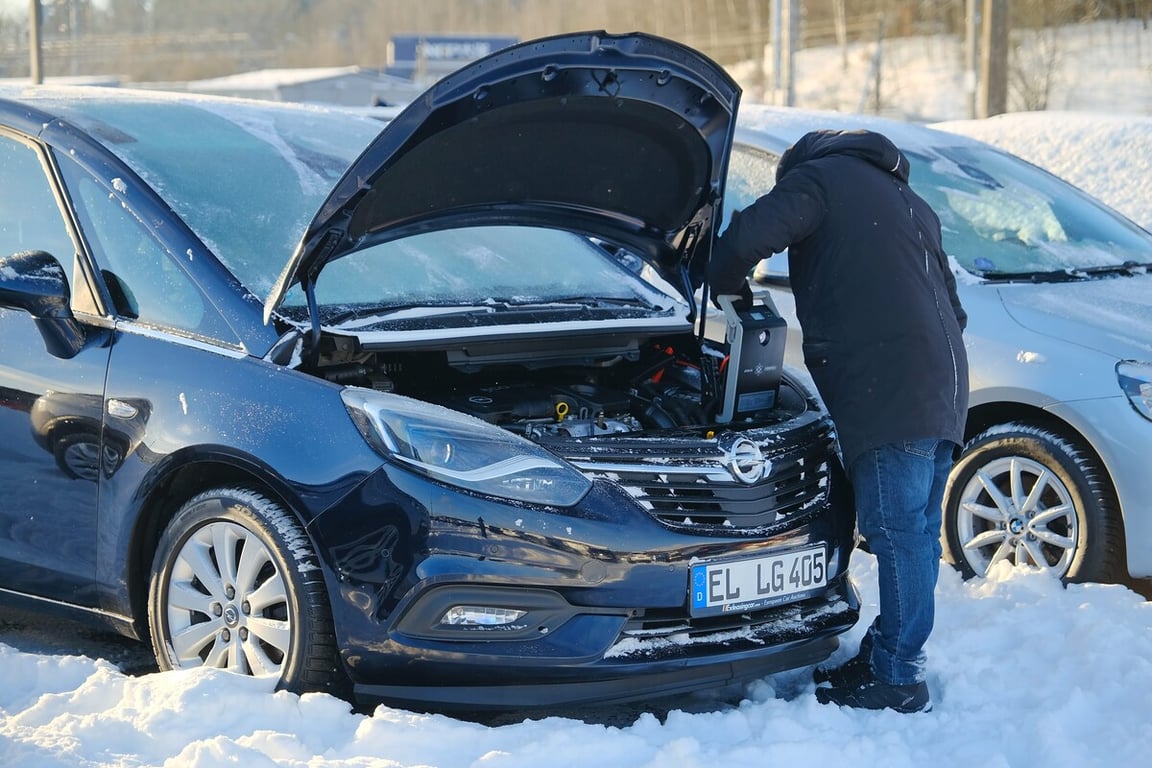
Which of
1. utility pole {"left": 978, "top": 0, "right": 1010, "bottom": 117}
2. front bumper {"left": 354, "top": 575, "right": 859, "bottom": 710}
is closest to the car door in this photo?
front bumper {"left": 354, "top": 575, "right": 859, "bottom": 710}

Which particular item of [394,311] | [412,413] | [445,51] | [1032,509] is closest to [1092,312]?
[1032,509]

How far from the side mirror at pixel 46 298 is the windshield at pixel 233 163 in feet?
1.23

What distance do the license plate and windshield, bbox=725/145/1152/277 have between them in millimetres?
2214

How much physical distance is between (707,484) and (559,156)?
1.21 metres

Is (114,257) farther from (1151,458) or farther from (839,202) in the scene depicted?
(1151,458)

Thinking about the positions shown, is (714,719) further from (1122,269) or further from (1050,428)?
(1122,269)

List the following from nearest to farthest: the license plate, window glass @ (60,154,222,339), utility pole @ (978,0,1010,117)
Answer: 1. the license plate
2. window glass @ (60,154,222,339)
3. utility pole @ (978,0,1010,117)

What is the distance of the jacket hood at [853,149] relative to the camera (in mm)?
3412

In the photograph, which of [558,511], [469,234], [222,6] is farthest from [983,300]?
[222,6]

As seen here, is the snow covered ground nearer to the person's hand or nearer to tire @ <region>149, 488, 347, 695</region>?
tire @ <region>149, 488, 347, 695</region>

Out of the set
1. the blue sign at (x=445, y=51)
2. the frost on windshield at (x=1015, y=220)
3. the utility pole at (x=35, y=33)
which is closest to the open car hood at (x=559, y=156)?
the frost on windshield at (x=1015, y=220)

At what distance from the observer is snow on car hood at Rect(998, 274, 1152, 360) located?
14.5 feet

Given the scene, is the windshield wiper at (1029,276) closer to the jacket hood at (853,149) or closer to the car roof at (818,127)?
the car roof at (818,127)

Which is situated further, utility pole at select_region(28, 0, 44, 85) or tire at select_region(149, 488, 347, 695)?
utility pole at select_region(28, 0, 44, 85)
